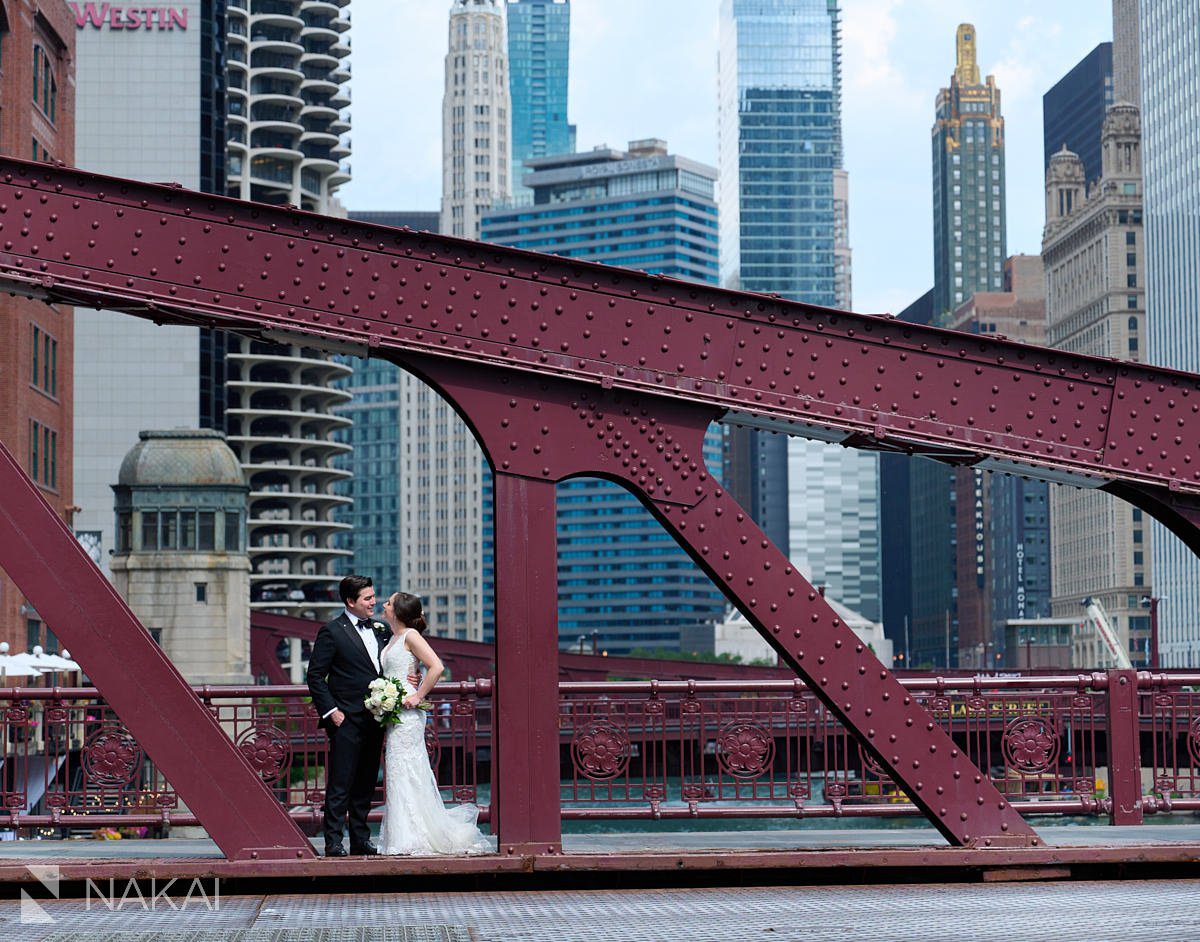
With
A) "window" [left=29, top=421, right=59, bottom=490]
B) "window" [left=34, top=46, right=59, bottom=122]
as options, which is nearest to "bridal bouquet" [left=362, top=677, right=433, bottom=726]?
"window" [left=29, top=421, right=59, bottom=490]

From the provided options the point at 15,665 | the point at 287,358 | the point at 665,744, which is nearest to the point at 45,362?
the point at 15,665

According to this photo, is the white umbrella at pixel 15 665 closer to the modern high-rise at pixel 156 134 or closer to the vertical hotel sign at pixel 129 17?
the modern high-rise at pixel 156 134

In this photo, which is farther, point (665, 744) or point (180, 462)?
point (180, 462)

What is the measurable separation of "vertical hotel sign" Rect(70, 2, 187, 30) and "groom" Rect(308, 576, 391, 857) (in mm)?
99062

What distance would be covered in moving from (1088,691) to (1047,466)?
4.75 m

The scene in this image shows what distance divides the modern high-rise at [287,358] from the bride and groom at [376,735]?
10764cm

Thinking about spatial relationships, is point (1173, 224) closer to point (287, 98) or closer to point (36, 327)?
point (287, 98)

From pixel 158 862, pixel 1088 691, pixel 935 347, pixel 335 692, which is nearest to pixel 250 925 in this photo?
pixel 158 862

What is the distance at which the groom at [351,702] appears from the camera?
1109 cm

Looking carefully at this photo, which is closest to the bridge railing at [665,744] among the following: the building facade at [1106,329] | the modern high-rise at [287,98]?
the modern high-rise at [287,98]

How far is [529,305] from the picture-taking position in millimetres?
10609

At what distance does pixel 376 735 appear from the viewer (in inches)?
450

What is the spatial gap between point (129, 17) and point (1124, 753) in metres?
99.7

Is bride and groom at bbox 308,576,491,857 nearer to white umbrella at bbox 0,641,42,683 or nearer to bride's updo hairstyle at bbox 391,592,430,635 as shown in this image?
bride's updo hairstyle at bbox 391,592,430,635
